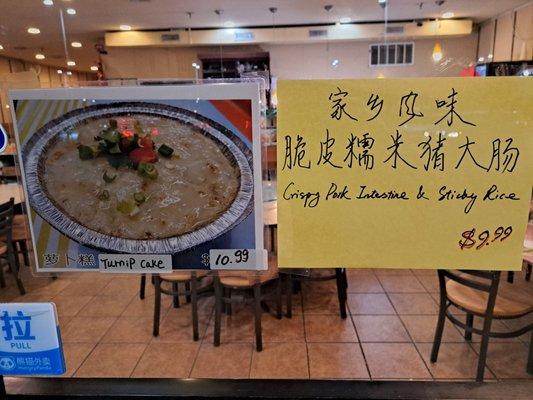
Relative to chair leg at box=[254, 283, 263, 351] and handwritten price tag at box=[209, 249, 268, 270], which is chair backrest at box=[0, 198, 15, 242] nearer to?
chair leg at box=[254, 283, 263, 351]

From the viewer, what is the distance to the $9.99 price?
68cm

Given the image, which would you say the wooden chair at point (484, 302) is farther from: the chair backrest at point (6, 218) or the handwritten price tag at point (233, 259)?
the chair backrest at point (6, 218)

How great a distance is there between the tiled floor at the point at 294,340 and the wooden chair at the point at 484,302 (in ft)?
0.30

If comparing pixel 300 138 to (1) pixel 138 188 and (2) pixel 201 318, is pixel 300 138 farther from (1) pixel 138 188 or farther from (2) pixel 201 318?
(2) pixel 201 318

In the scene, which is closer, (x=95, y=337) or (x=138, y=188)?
(x=138, y=188)

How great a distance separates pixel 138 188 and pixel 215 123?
192 mm

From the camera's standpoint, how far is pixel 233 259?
0.71 meters

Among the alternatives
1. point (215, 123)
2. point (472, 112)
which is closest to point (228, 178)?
point (215, 123)

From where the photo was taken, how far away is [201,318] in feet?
9.10

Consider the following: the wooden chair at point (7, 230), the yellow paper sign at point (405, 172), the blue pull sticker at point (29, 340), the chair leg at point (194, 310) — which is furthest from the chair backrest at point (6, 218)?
the yellow paper sign at point (405, 172)

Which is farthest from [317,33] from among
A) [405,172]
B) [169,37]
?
[405,172]

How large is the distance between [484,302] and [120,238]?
2.08 meters

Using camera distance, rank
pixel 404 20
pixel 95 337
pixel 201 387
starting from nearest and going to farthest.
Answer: pixel 201 387, pixel 95 337, pixel 404 20

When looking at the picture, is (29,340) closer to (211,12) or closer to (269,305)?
(269,305)
